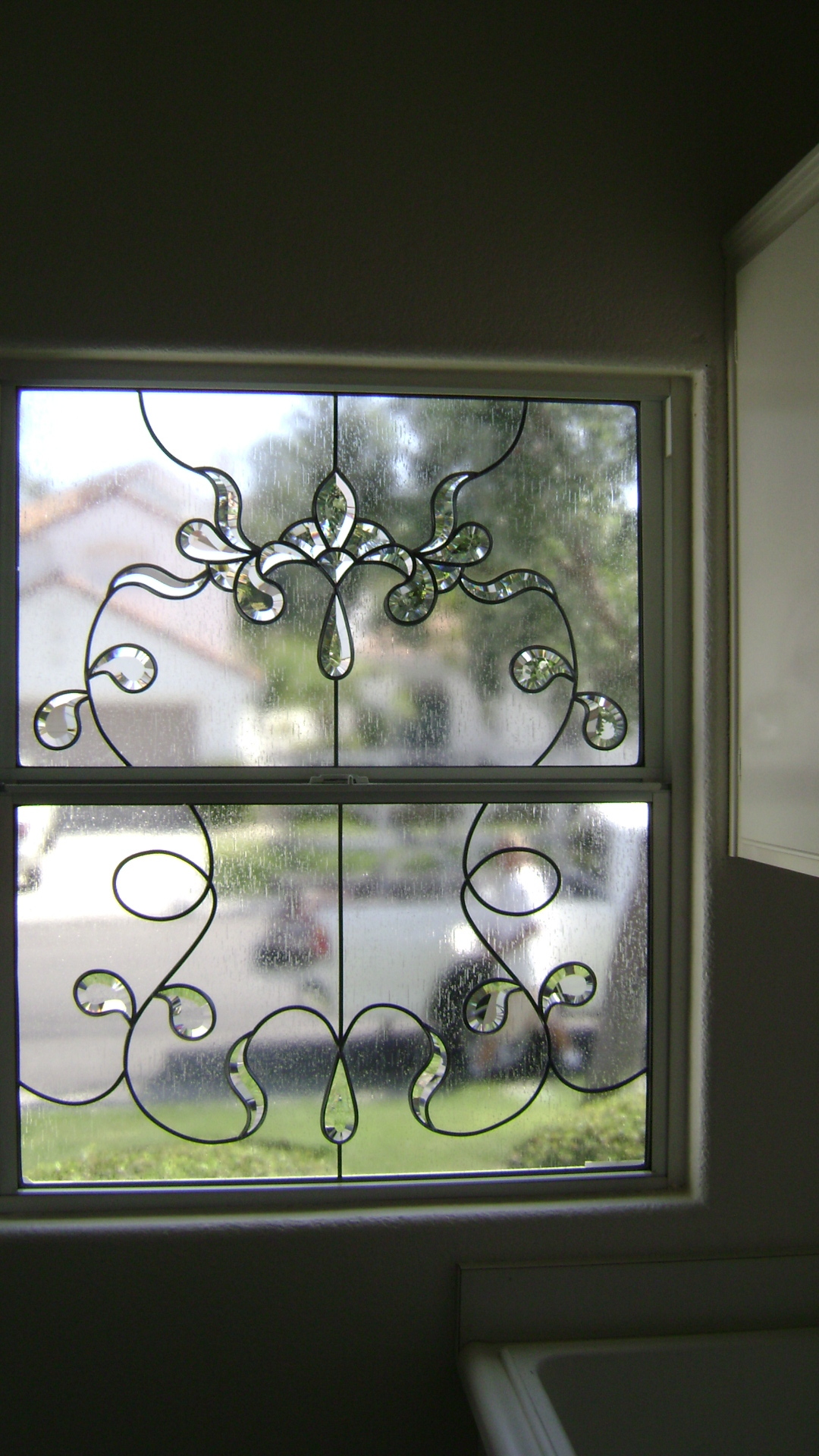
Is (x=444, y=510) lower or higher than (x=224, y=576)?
higher

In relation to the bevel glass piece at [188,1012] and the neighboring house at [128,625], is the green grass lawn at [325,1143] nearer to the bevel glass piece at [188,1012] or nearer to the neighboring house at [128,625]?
the bevel glass piece at [188,1012]

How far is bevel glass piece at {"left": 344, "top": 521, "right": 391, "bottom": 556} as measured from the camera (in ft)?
5.41

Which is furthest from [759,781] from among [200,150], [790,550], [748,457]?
[200,150]

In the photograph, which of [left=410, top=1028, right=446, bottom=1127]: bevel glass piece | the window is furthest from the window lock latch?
[left=410, top=1028, right=446, bottom=1127]: bevel glass piece

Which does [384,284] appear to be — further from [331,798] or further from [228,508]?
[331,798]

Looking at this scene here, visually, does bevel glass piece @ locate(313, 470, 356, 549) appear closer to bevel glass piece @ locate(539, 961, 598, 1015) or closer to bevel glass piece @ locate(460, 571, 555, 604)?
bevel glass piece @ locate(460, 571, 555, 604)

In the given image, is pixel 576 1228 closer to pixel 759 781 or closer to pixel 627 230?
pixel 759 781

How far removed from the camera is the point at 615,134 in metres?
1.60

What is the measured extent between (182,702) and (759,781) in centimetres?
102

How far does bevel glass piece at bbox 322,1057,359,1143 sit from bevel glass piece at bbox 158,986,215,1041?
0.25 meters

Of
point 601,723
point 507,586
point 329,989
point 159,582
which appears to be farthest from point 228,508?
point 329,989

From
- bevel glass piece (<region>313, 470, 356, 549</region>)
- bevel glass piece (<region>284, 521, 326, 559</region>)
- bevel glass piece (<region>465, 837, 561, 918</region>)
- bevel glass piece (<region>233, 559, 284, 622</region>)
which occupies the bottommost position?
bevel glass piece (<region>465, 837, 561, 918</region>)

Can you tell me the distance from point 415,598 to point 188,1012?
861 mm

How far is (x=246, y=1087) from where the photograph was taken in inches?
64.0
